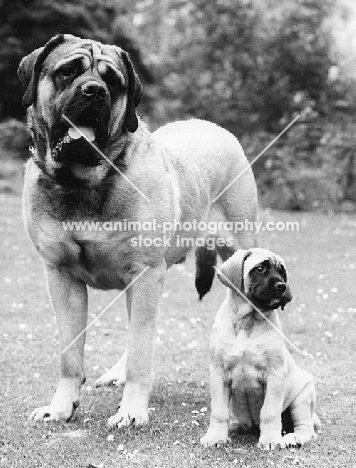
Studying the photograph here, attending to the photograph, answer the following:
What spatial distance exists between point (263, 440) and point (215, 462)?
316 mm

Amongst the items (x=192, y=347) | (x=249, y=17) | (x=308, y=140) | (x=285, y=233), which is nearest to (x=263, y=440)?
(x=192, y=347)

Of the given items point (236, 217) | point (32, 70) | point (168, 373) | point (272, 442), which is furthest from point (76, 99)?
point (168, 373)

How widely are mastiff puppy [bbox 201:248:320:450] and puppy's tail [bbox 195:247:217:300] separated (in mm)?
1677

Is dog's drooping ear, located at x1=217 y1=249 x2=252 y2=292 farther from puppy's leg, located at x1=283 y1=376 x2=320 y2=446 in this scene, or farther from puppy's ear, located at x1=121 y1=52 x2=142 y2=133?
puppy's ear, located at x1=121 y1=52 x2=142 y2=133

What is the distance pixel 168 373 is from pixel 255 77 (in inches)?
573

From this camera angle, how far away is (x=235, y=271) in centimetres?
413

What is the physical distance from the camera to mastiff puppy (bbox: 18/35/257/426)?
4.17 m

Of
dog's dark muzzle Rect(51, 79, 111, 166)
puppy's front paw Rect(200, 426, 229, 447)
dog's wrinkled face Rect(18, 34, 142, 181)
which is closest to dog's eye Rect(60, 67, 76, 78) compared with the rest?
dog's wrinkled face Rect(18, 34, 142, 181)

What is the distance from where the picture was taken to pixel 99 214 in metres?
4.33

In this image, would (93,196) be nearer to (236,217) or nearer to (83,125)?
(83,125)

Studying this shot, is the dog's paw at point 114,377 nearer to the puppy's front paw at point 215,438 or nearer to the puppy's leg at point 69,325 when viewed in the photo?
the puppy's leg at point 69,325

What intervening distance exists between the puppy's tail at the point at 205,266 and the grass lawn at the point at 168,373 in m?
A: 0.62

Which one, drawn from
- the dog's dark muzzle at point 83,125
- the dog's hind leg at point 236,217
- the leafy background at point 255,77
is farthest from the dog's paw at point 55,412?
the leafy background at point 255,77

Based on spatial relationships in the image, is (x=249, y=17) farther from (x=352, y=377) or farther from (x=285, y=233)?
(x=352, y=377)
